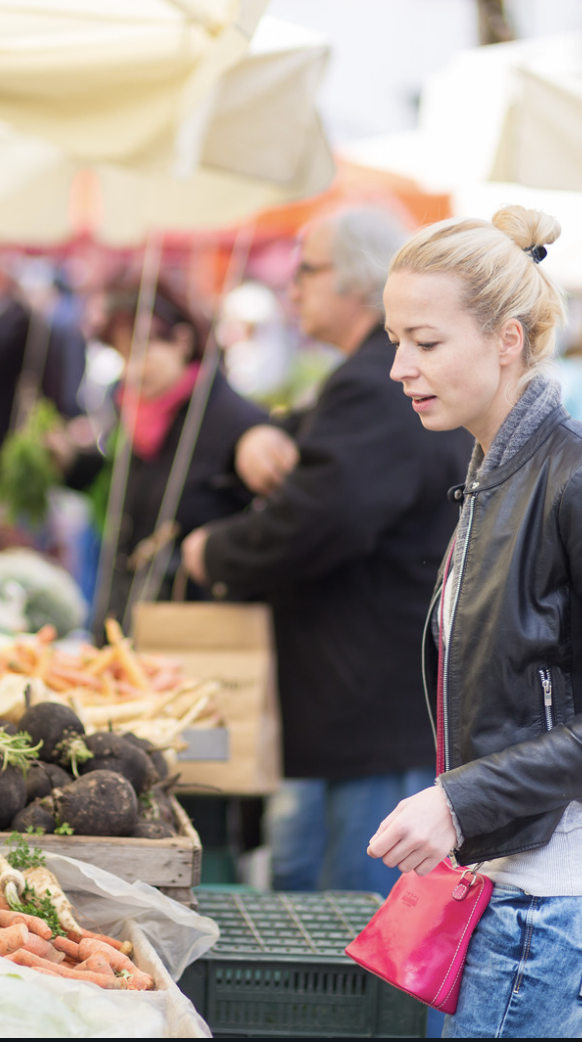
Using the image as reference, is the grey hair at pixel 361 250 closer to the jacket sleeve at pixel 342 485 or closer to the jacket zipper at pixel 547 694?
the jacket sleeve at pixel 342 485

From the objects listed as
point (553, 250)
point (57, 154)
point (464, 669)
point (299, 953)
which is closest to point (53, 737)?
point (299, 953)

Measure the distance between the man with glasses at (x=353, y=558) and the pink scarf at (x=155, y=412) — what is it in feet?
2.96

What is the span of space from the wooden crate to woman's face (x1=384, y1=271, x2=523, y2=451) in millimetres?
928

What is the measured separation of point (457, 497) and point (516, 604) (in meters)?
0.23

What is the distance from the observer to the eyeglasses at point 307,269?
10.6 ft

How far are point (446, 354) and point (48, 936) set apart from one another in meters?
1.06

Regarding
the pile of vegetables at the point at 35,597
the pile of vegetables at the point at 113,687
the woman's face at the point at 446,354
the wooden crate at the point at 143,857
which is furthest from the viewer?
the pile of vegetables at the point at 35,597

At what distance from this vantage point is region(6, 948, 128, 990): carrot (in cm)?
160

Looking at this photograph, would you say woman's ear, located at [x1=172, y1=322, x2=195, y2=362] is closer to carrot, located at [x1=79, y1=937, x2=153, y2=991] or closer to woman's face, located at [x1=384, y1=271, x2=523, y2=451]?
woman's face, located at [x1=384, y1=271, x2=523, y2=451]

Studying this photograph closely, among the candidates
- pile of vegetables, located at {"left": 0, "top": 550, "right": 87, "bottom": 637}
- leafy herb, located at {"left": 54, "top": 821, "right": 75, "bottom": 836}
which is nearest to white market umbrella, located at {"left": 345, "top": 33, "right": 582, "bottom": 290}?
leafy herb, located at {"left": 54, "top": 821, "right": 75, "bottom": 836}

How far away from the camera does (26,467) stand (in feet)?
16.5

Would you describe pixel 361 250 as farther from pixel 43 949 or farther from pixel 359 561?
pixel 43 949

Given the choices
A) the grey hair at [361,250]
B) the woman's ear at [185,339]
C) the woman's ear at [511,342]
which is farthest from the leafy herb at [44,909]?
the woman's ear at [185,339]

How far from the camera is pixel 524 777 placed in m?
1.44
